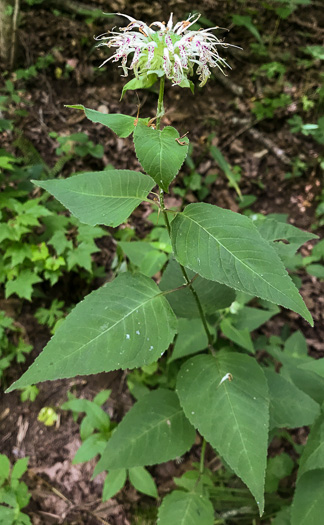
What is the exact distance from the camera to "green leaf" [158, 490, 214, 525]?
149 cm

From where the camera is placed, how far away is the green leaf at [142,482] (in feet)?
6.07

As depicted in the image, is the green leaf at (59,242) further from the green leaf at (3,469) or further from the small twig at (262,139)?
the small twig at (262,139)

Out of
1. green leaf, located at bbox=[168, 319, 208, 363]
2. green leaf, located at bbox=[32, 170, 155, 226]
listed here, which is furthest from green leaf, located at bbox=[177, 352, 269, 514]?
green leaf, located at bbox=[32, 170, 155, 226]

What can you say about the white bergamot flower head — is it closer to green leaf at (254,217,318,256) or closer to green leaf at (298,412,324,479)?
green leaf at (254,217,318,256)

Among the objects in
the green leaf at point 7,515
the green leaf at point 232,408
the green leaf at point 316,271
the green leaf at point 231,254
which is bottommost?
the green leaf at point 7,515

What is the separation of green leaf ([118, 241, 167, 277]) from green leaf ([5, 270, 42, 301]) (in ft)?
2.13

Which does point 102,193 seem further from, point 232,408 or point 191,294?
point 232,408

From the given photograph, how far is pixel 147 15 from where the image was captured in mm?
4031

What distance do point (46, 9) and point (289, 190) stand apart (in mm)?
3222

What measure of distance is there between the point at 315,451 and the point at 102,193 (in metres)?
1.18

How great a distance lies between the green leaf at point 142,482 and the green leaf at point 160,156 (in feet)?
5.37

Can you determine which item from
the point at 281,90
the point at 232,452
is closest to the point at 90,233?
the point at 232,452

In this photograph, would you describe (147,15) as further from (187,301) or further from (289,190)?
(187,301)

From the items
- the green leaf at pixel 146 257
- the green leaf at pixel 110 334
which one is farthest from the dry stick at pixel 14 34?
the green leaf at pixel 110 334
